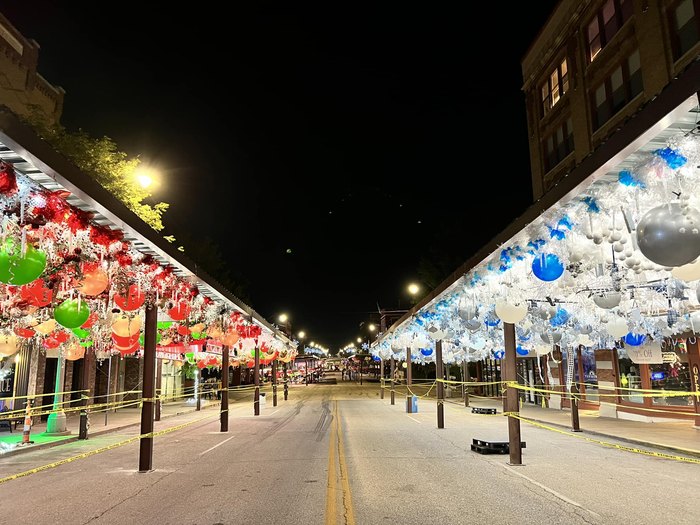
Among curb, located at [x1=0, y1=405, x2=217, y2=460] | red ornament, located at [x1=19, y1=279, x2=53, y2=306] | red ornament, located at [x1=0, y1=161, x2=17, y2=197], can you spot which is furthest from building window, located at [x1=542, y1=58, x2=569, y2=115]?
red ornament, located at [x1=0, y1=161, x2=17, y2=197]

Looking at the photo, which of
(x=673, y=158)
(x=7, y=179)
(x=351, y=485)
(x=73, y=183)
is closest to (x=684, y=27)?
(x=673, y=158)

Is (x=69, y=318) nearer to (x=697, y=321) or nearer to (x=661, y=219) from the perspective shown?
(x=661, y=219)

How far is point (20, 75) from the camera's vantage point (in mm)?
25312

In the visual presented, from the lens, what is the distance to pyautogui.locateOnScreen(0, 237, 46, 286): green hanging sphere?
18.3 feet

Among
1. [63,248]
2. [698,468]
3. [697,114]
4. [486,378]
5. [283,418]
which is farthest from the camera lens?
[486,378]

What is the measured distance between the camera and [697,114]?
461 cm

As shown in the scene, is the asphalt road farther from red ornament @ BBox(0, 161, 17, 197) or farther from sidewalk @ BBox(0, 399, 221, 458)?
red ornament @ BBox(0, 161, 17, 197)

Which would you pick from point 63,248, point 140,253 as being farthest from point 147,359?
point 63,248

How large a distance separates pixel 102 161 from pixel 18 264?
39.8ft

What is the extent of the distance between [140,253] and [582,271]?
858 centimetres

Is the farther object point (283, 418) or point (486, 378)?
point (486, 378)

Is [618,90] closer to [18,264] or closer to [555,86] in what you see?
[555,86]

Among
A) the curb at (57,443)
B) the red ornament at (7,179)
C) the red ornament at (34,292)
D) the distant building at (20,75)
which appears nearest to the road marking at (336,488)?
the red ornament at (7,179)

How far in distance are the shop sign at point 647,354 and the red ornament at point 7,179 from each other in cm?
2057
